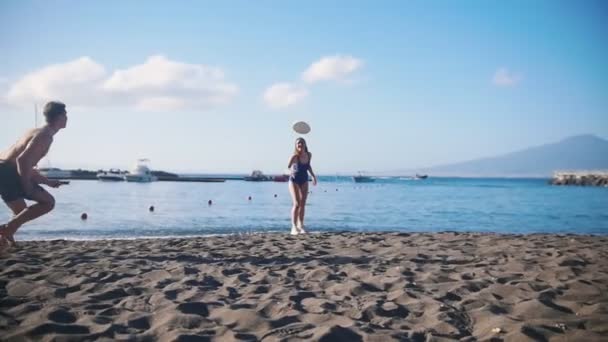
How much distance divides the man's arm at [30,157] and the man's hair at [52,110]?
242 mm

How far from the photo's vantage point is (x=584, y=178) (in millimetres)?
70625

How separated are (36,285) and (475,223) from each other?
48.8 ft

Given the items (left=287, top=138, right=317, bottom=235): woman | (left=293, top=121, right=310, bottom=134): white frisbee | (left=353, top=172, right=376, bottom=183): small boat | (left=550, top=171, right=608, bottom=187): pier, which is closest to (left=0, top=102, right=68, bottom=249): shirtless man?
(left=287, top=138, right=317, bottom=235): woman

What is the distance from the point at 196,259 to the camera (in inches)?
220

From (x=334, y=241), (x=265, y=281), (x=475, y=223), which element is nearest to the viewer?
(x=265, y=281)

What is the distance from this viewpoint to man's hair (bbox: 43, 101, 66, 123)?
4.83 meters

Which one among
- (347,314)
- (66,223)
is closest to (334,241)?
(347,314)

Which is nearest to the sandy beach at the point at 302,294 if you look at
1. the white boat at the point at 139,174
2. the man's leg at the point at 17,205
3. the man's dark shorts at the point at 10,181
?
the man's leg at the point at 17,205

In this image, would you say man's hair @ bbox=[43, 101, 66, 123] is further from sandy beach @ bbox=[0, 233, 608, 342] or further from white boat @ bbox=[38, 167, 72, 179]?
white boat @ bbox=[38, 167, 72, 179]

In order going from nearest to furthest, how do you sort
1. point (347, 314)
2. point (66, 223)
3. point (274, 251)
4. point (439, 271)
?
point (347, 314)
point (439, 271)
point (274, 251)
point (66, 223)

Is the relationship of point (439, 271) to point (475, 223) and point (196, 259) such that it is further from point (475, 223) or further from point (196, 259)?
point (475, 223)

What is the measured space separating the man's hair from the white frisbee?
5.67 meters

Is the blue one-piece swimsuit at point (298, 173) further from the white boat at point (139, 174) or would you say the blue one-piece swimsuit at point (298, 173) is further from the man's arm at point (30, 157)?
the white boat at point (139, 174)

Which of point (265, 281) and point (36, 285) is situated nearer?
point (36, 285)
